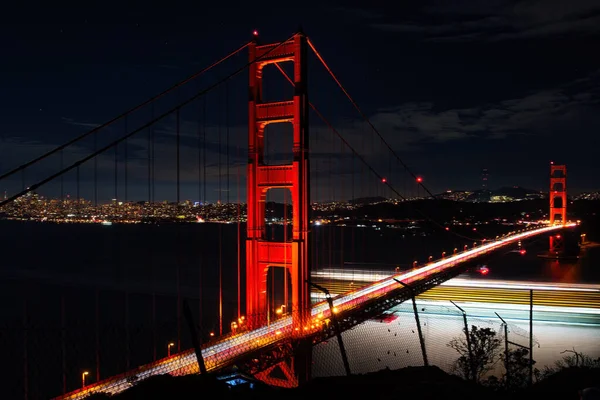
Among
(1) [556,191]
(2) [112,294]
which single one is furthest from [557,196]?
(2) [112,294]

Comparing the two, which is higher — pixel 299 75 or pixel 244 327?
pixel 299 75

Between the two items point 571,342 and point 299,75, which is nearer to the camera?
point 299,75

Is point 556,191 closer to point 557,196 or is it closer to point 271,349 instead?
point 557,196

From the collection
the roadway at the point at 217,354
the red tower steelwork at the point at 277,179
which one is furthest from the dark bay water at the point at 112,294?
the red tower steelwork at the point at 277,179

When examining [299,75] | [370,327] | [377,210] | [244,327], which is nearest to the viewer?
[244,327]

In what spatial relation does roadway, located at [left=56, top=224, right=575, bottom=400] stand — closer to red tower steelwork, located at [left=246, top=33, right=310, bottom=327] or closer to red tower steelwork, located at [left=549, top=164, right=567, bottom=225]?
red tower steelwork, located at [left=246, top=33, right=310, bottom=327]

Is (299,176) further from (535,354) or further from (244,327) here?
(535,354)

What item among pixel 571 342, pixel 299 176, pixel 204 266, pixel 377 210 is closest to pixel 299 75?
pixel 299 176

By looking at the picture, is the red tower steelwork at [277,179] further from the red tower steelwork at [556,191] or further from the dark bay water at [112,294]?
the red tower steelwork at [556,191]
